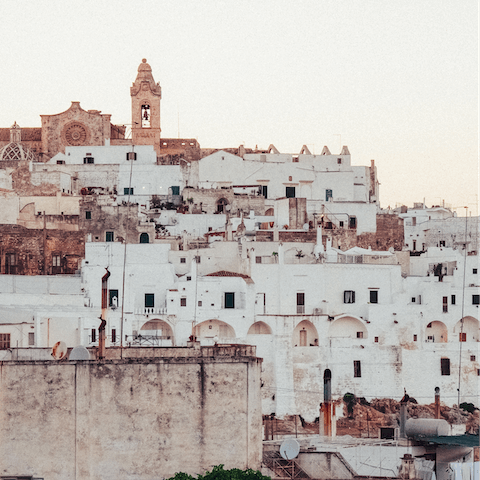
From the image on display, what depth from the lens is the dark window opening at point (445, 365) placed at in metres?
40.9

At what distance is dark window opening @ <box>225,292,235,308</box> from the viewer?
40.4m

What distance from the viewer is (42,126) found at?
189ft

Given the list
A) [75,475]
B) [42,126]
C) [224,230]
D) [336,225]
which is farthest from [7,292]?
[75,475]

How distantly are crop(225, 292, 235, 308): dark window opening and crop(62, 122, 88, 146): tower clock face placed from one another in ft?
63.8

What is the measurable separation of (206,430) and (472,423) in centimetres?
2360

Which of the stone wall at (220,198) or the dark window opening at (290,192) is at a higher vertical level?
the dark window opening at (290,192)

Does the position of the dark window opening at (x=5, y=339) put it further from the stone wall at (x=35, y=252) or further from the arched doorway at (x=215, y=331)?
the arched doorway at (x=215, y=331)

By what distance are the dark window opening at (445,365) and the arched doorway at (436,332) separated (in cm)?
112

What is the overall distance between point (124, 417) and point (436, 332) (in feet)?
82.9

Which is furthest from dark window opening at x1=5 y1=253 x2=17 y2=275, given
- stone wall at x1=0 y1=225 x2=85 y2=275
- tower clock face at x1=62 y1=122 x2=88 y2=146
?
tower clock face at x1=62 y1=122 x2=88 y2=146

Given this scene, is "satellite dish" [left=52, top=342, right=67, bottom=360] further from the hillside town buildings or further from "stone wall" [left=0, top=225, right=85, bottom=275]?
"stone wall" [left=0, top=225, right=85, bottom=275]

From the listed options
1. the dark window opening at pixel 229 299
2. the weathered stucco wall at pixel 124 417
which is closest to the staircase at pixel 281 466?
the weathered stucco wall at pixel 124 417

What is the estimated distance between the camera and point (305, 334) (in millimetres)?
40875

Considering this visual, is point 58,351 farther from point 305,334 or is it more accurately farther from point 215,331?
point 305,334
